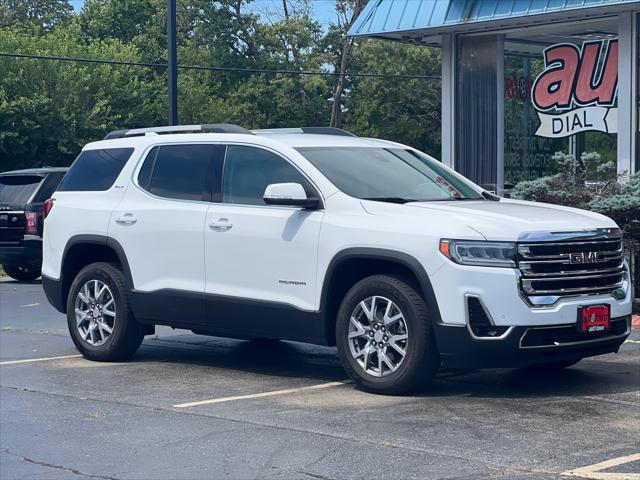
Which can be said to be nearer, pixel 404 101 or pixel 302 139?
pixel 302 139

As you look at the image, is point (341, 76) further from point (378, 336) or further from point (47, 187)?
point (378, 336)

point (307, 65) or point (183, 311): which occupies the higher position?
point (307, 65)

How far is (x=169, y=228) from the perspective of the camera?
9.36m

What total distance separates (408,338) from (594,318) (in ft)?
4.28

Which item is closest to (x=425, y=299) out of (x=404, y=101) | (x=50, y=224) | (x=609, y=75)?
(x=50, y=224)

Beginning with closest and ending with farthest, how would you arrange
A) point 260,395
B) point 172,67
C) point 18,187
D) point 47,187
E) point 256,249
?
point 260,395 → point 256,249 → point 47,187 → point 18,187 → point 172,67

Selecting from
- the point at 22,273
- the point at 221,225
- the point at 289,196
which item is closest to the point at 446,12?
the point at 221,225

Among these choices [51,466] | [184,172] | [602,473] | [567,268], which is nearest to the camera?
[602,473]

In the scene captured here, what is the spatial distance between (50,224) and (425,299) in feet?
13.9

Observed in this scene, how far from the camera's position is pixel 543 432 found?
267 inches

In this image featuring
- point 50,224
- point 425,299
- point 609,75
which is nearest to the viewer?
point 425,299

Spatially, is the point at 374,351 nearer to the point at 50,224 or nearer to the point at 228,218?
the point at 228,218

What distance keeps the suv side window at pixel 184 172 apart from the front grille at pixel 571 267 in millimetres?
2783

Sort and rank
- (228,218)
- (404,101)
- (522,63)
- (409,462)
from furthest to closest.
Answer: (404,101), (522,63), (228,218), (409,462)
